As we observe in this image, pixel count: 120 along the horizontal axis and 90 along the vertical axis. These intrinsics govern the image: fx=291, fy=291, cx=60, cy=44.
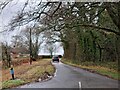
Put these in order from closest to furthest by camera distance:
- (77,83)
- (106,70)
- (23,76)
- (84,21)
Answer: (77,83)
(23,76)
(84,21)
(106,70)

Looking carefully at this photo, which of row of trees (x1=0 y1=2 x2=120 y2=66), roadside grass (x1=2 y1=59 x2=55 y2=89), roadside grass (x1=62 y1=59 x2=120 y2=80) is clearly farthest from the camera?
roadside grass (x1=62 y1=59 x2=120 y2=80)

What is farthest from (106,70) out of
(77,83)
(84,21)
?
(77,83)

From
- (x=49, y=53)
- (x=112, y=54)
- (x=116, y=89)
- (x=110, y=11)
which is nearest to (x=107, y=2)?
(x=110, y=11)

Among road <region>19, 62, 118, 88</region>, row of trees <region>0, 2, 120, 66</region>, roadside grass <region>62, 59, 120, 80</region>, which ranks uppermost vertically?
row of trees <region>0, 2, 120, 66</region>

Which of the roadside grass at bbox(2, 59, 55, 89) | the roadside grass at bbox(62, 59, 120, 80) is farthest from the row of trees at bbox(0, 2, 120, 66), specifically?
the roadside grass at bbox(2, 59, 55, 89)

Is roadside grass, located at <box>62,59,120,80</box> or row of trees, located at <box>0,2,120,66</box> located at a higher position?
row of trees, located at <box>0,2,120,66</box>

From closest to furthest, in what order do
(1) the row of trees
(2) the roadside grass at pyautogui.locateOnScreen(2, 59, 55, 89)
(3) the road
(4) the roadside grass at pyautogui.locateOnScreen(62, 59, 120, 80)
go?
(3) the road, (1) the row of trees, (2) the roadside grass at pyautogui.locateOnScreen(2, 59, 55, 89), (4) the roadside grass at pyautogui.locateOnScreen(62, 59, 120, 80)

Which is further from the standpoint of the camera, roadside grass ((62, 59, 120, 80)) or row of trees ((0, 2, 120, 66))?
roadside grass ((62, 59, 120, 80))

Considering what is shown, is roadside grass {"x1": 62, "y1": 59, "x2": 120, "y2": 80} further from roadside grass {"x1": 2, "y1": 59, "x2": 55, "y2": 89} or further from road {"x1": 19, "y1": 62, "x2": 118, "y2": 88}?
roadside grass {"x1": 2, "y1": 59, "x2": 55, "y2": 89}

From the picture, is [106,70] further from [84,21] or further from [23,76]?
[23,76]

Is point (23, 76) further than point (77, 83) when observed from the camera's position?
Yes

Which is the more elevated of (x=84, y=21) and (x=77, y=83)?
(x=84, y=21)

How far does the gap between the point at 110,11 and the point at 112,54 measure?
14773mm

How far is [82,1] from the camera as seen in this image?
15141 millimetres
